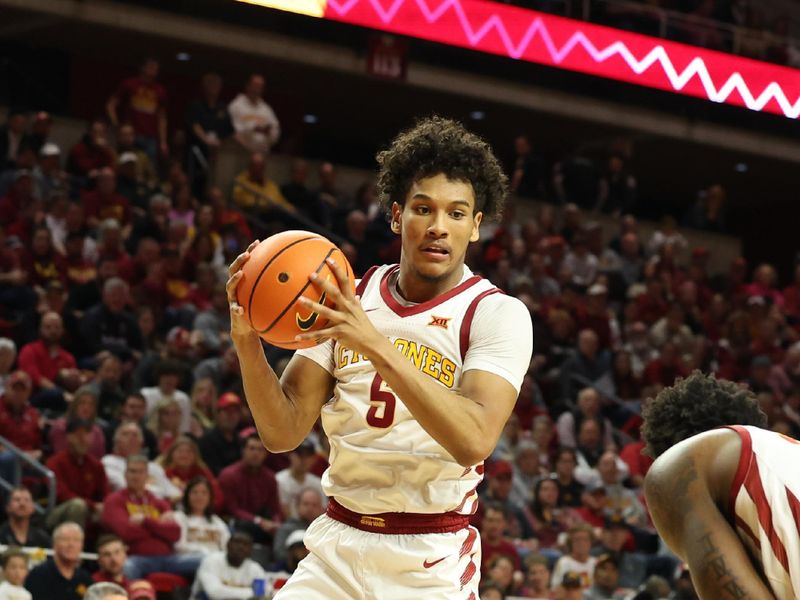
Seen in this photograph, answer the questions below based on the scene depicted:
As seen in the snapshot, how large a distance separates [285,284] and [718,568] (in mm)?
1455

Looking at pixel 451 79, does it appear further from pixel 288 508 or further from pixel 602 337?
pixel 288 508

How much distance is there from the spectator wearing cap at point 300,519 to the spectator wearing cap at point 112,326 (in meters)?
2.40

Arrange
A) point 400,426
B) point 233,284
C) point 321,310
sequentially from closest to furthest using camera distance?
point 321,310 → point 233,284 → point 400,426

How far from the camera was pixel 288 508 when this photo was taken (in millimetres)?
10234

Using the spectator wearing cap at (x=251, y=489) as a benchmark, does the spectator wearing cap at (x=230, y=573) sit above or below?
below

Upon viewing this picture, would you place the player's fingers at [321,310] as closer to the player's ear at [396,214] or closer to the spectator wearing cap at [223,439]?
the player's ear at [396,214]

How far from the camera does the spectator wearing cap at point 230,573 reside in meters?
8.84

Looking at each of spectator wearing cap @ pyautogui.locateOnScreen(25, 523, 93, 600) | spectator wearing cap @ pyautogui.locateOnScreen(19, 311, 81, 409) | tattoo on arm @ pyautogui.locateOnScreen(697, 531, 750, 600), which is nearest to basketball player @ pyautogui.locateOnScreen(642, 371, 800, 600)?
tattoo on arm @ pyautogui.locateOnScreen(697, 531, 750, 600)

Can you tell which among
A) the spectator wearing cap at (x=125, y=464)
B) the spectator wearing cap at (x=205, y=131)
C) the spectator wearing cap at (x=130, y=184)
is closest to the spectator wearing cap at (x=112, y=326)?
the spectator wearing cap at (x=125, y=464)

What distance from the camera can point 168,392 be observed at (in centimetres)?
1080

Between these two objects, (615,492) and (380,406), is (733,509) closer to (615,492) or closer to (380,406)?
(380,406)

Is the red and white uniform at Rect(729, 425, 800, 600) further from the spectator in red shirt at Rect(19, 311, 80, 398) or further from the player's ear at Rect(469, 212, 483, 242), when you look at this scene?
the spectator in red shirt at Rect(19, 311, 80, 398)

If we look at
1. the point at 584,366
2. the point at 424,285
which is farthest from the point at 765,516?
the point at 584,366

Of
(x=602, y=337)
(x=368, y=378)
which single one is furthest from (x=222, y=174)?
(x=368, y=378)
